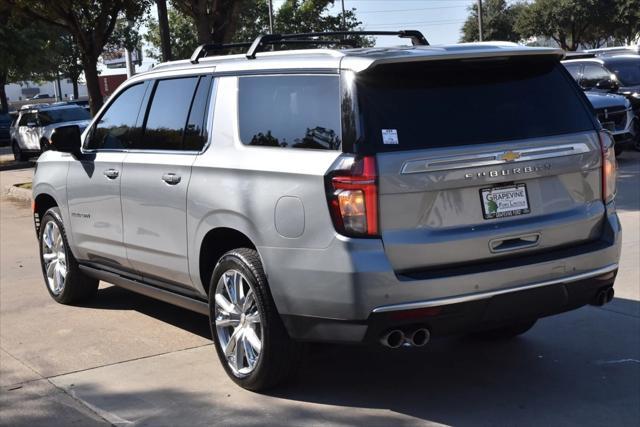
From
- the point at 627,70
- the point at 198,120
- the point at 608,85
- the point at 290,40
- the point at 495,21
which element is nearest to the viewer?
the point at 198,120

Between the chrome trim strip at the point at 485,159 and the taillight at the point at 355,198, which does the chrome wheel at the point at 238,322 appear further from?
the chrome trim strip at the point at 485,159

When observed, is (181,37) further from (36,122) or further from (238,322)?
(238,322)

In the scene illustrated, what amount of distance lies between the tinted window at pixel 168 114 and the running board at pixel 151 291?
99cm

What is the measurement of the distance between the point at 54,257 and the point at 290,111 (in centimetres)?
348

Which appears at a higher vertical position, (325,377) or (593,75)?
(593,75)

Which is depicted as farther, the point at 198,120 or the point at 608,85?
the point at 608,85

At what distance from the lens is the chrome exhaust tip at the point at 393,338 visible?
443cm

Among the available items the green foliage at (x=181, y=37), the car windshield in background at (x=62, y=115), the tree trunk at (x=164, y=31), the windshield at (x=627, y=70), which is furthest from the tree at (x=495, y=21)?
the tree trunk at (x=164, y=31)

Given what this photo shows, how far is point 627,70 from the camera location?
18.4 meters

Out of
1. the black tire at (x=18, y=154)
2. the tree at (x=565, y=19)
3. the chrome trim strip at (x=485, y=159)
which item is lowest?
the black tire at (x=18, y=154)

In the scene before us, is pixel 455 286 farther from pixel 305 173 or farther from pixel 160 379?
pixel 160 379

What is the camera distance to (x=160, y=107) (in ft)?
20.1

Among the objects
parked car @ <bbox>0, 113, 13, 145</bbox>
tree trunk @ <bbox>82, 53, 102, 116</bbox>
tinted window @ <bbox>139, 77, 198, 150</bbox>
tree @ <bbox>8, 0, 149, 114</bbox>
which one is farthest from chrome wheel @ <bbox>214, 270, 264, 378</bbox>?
parked car @ <bbox>0, 113, 13, 145</bbox>

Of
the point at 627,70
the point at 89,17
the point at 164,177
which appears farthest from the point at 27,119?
the point at 164,177
